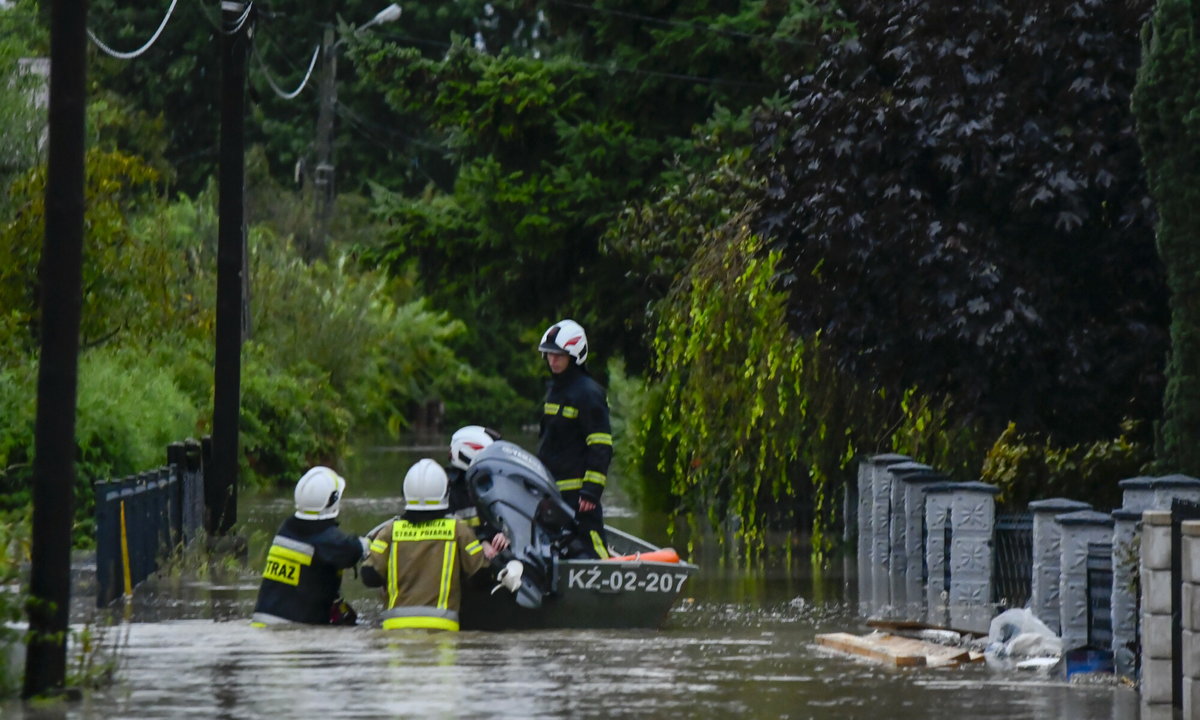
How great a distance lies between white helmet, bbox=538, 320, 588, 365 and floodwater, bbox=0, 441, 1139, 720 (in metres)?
2.04

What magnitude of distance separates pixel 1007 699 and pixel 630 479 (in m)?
20.3

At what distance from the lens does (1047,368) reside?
1753 cm

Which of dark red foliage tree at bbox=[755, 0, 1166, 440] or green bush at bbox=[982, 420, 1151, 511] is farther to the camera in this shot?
green bush at bbox=[982, 420, 1151, 511]

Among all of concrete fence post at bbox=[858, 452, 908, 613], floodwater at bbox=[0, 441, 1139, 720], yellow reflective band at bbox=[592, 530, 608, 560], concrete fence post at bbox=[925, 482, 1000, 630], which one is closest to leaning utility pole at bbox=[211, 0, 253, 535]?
concrete fence post at bbox=[858, 452, 908, 613]

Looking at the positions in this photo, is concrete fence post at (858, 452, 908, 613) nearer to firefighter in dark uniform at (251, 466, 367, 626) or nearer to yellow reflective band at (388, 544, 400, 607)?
yellow reflective band at (388, 544, 400, 607)

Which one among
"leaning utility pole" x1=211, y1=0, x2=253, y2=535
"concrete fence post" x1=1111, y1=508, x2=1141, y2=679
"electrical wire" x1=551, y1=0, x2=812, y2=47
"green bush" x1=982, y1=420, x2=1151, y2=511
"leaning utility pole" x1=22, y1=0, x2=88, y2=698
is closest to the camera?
"leaning utility pole" x1=22, y1=0, x2=88, y2=698

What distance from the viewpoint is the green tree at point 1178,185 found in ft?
49.3

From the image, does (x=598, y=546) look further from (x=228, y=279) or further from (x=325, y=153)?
(x=325, y=153)

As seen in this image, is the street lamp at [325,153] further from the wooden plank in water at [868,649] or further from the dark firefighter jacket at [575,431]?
the wooden plank in water at [868,649]

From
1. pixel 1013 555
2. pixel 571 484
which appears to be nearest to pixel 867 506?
pixel 1013 555

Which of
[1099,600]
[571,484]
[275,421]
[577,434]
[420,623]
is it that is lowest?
[420,623]

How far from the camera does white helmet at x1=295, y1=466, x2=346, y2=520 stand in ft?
46.8

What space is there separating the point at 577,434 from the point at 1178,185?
4.42 meters

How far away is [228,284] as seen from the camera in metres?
23.6
